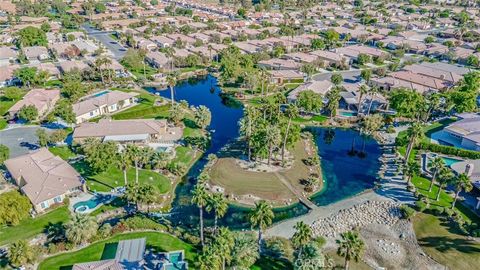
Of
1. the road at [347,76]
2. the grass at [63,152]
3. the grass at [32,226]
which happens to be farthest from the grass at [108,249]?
the road at [347,76]

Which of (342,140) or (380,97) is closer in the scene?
(342,140)

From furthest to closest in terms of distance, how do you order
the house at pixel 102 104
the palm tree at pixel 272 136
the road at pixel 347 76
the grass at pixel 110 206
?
the road at pixel 347 76, the house at pixel 102 104, the palm tree at pixel 272 136, the grass at pixel 110 206

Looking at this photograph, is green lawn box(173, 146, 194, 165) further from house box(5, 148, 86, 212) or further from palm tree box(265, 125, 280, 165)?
house box(5, 148, 86, 212)

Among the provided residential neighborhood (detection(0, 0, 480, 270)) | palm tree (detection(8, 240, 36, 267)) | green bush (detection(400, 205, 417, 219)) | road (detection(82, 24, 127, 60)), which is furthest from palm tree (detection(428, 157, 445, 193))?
road (detection(82, 24, 127, 60))

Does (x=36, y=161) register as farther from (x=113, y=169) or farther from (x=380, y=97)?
(x=380, y=97)

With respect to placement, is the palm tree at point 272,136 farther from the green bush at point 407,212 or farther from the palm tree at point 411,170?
the green bush at point 407,212

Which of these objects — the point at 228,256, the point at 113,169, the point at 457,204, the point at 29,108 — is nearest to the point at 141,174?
the point at 113,169

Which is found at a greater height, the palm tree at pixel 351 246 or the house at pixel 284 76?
the house at pixel 284 76
